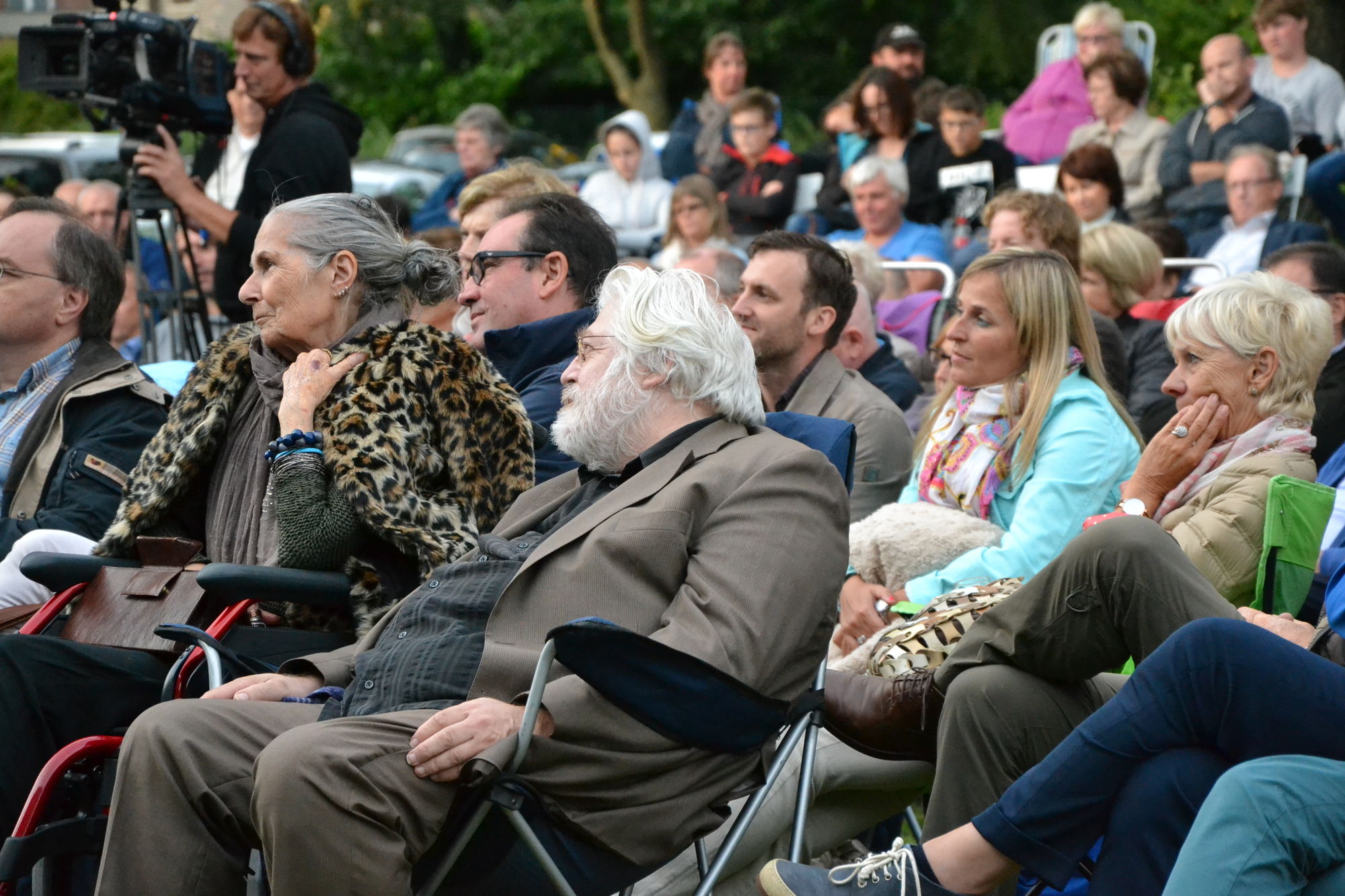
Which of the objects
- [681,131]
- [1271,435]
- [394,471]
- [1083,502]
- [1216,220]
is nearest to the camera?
[394,471]

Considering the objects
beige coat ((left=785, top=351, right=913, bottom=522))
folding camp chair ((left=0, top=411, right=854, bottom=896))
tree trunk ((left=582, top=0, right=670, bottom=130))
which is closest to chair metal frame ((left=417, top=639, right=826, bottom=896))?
folding camp chair ((left=0, top=411, right=854, bottom=896))

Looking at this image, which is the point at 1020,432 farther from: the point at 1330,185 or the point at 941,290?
the point at 1330,185

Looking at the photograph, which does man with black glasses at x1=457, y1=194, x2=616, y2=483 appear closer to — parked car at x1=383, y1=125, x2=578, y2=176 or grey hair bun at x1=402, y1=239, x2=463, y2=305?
grey hair bun at x1=402, y1=239, x2=463, y2=305

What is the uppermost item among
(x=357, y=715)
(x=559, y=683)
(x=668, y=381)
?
(x=668, y=381)

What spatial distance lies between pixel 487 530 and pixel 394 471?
0.29 meters

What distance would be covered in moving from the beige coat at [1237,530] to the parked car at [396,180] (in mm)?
11384

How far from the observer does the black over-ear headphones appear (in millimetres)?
5574

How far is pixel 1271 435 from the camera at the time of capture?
371 centimetres

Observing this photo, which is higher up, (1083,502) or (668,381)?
(668,381)

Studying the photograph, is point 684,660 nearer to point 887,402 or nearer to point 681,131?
point 887,402

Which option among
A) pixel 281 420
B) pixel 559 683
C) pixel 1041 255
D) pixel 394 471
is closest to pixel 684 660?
pixel 559 683

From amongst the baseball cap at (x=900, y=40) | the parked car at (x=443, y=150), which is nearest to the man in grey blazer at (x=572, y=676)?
the baseball cap at (x=900, y=40)

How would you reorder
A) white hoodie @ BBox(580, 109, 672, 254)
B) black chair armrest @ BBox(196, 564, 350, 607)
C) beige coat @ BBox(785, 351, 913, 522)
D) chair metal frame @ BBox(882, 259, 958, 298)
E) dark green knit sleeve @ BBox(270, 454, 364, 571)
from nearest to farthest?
black chair armrest @ BBox(196, 564, 350, 607), dark green knit sleeve @ BBox(270, 454, 364, 571), beige coat @ BBox(785, 351, 913, 522), chair metal frame @ BBox(882, 259, 958, 298), white hoodie @ BBox(580, 109, 672, 254)

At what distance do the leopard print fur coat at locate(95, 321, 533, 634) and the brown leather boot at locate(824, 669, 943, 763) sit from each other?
0.90 metres
